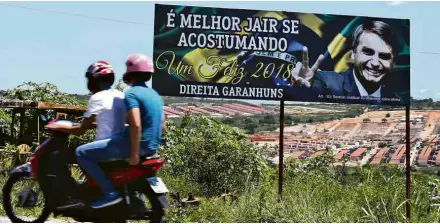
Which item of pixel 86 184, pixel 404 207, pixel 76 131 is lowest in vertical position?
pixel 404 207

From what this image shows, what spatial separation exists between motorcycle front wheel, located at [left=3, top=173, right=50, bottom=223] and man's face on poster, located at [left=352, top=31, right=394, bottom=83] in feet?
20.8

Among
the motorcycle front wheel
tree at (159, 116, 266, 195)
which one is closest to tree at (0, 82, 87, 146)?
tree at (159, 116, 266, 195)

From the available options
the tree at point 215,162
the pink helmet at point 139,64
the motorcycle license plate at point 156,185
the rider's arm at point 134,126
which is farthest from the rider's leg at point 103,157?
the tree at point 215,162

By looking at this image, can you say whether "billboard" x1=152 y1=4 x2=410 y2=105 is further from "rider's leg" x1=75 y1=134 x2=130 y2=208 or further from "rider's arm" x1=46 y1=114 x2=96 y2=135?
"rider's leg" x1=75 y1=134 x2=130 y2=208

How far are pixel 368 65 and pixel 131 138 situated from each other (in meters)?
6.54

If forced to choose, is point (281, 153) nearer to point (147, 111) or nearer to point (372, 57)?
point (372, 57)

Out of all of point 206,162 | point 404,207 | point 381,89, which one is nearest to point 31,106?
point 206,162

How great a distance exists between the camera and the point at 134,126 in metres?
5.10

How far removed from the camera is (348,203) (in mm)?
8852

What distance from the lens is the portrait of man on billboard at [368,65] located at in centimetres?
1071

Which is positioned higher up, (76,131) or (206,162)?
(76,131)

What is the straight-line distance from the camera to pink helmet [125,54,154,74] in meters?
5.36

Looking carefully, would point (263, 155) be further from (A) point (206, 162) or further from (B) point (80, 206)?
(B) point (80, 206)

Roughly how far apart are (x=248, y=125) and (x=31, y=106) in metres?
5.94
